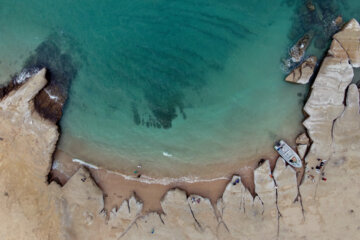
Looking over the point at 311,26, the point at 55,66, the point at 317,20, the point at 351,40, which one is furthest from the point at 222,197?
the point at 55,66

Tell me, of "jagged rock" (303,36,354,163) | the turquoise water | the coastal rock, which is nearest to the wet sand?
the turquoise water

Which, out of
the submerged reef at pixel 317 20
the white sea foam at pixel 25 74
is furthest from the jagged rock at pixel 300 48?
the white sea foam at pixel 25 74

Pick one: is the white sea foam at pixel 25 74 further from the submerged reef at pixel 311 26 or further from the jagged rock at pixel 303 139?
the jagged rock at pixel 303 139

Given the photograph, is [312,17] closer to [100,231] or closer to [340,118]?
[340,118]

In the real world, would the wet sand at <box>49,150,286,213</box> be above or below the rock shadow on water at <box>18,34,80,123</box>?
below

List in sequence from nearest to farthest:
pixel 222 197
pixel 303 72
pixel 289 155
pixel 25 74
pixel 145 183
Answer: pixel 303 72 → pixel 289 155 → pixel 222 197 → pixel 25 74 → pixel 145 183

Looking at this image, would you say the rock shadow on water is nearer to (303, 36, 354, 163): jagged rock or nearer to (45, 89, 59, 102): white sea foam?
(45, 89, 59, 102): white sea foam

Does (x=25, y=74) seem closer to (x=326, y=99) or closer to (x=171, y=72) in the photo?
(x=171, y=72)
